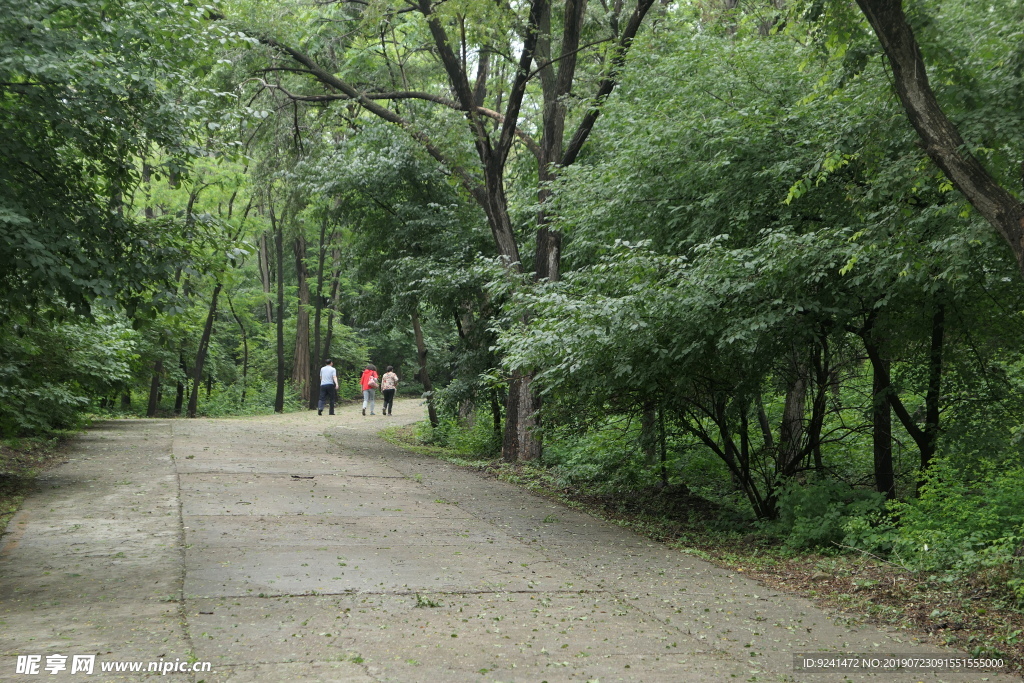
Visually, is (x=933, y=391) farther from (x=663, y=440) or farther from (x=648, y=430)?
(x=648, y=430)

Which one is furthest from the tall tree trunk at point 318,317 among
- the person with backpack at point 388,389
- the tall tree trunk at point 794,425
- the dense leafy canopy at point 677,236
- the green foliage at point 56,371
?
the tall tree trunk at point 794,425

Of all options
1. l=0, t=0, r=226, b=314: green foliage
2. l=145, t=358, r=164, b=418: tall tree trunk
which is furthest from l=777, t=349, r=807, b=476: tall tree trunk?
l=145, t=358, r=164, b=418: tall tree trunk

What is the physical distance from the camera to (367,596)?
621cm

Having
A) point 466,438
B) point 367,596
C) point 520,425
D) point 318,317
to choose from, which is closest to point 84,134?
point 367,596

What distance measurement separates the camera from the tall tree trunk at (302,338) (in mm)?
38031

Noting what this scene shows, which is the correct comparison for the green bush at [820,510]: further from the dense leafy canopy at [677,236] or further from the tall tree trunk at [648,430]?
the tall tree trunk at [648,430]

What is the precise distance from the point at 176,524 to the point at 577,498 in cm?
567

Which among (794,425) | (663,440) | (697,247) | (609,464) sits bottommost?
(609,464)

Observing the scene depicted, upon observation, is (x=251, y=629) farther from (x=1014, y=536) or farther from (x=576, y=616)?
(x=1014, y=536)

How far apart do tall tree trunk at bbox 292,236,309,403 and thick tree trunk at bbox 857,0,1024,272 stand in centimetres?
3353

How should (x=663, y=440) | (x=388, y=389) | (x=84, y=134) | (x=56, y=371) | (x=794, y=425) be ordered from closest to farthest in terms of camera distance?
(x=84, y=134), (x=794, y=425), (x=663, y=440), (x=56, y=371), (x=388, y=389)

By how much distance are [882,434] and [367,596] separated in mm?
6373

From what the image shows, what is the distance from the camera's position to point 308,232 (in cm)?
3191

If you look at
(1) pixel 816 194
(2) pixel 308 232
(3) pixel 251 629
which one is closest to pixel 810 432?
(1) pixel 816 194
